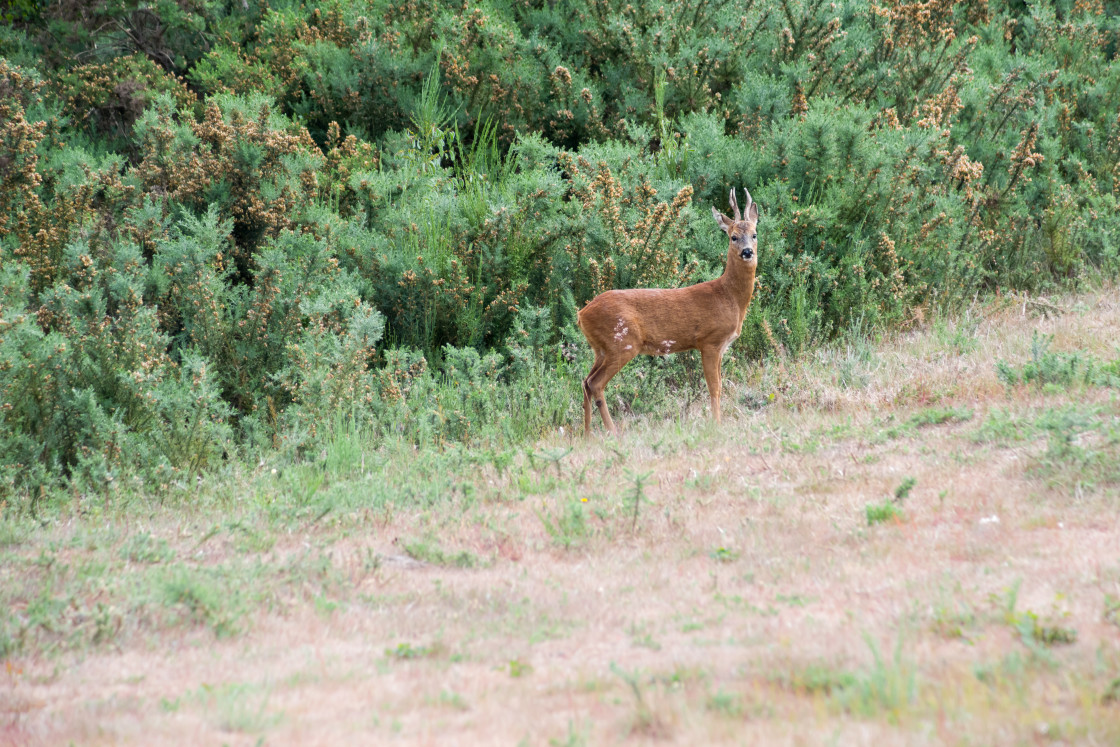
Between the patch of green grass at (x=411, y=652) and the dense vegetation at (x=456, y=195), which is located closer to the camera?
the patch of green grass at (x=411, y=652)

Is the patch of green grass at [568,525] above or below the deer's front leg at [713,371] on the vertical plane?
above

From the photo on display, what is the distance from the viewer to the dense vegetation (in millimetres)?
7621

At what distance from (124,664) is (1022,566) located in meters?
3.77

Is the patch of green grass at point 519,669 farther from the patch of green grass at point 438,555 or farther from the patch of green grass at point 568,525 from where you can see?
the patch of green grass at point 568,525

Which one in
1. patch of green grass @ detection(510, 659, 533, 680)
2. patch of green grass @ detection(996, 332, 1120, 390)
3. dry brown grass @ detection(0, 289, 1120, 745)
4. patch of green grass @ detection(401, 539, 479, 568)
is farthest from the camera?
patch of green grass @ detection(996, 332, 1120, 390)

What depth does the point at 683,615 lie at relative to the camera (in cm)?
415

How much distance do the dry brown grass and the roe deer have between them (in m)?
0.90

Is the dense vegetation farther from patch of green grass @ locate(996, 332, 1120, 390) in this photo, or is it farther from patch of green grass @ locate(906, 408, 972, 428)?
patch of green grass @ locate(906, 408, 972, 428)

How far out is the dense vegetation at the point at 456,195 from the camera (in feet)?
25.0

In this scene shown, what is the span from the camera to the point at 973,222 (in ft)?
35.7

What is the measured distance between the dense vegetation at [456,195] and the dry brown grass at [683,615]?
183 centimetres

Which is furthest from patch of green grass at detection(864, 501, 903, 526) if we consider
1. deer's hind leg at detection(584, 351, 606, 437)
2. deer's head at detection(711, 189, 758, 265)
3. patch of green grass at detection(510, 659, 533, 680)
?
deer's hind leg at detection(584, 351, 606, 437)

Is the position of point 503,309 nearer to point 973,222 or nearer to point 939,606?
point 973,222

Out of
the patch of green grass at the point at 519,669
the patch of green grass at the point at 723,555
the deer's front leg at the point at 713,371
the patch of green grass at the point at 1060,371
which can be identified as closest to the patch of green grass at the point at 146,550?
the patch of green grass at the point at 519,669
